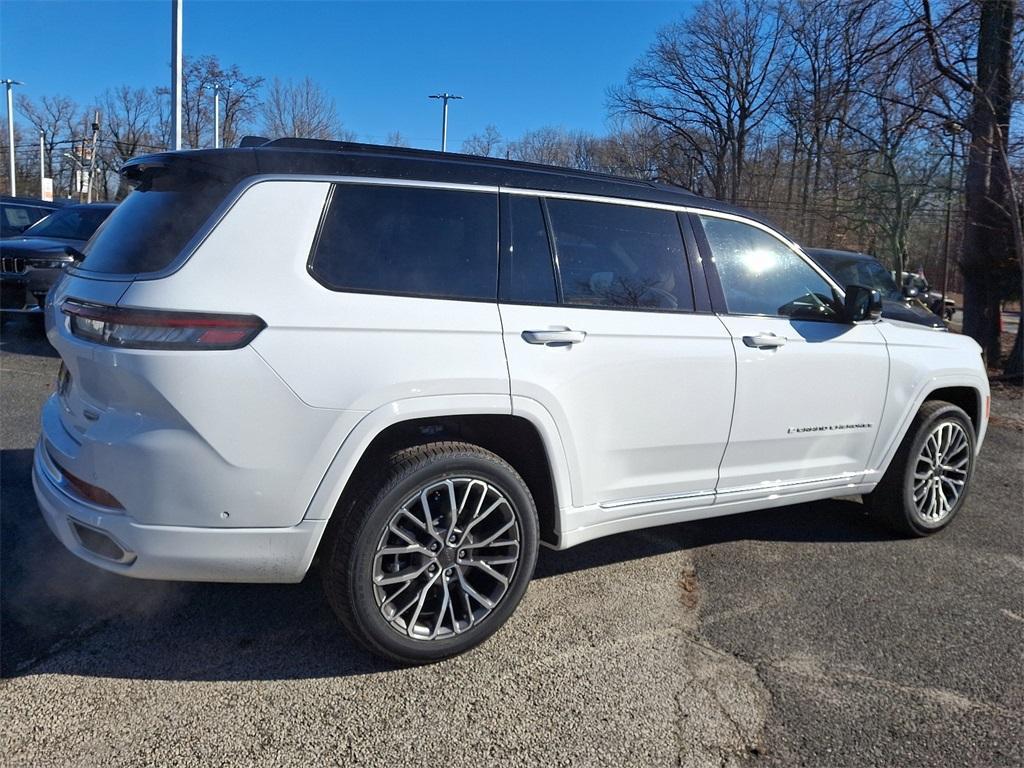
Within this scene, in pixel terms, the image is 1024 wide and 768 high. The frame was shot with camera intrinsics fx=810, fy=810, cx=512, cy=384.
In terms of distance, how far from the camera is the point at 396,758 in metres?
2.53

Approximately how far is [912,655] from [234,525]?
108 inches

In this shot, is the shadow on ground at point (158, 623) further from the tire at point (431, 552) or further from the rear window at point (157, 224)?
the rear window at point (157, 224)

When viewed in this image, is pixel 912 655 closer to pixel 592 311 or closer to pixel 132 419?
pixel 592 311

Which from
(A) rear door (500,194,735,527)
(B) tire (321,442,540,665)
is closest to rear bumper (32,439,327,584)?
(B) tire (321,442,540,665)

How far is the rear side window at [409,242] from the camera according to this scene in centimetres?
288

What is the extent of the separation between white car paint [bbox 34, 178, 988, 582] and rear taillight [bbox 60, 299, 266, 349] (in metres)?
0.03

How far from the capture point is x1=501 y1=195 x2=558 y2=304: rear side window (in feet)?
10.7

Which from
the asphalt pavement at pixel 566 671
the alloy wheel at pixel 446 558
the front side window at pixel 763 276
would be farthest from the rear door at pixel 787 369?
the alloy wheel at pixel 446 558

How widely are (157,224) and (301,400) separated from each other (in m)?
0.83

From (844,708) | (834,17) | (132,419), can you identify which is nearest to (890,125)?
(834,17)

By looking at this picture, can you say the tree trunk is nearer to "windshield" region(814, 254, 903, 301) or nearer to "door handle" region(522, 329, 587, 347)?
"windshield" region(814, 254, 903, 301)

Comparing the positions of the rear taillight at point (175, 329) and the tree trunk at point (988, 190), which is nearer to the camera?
the rear taillight at point (175, 329)

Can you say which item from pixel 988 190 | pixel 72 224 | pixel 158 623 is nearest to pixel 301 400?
pixel 158 623

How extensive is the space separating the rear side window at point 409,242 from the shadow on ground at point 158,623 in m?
1.42
